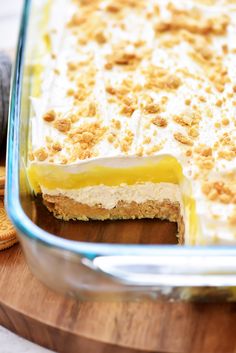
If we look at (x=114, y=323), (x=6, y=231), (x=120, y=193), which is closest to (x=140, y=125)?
(x=120, y=193)

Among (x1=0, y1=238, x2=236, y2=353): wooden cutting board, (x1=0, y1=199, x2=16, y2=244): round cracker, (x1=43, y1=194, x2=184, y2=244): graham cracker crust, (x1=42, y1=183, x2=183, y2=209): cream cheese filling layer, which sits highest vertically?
(x1=42, y1=183, x2=183, y2=209): cream cheese filling layer

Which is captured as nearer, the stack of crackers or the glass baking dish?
the glass baking dish

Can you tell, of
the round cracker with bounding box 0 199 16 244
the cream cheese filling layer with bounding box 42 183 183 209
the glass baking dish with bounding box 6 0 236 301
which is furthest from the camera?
the cream cheese filling layer with bounding box 42 183 183 209

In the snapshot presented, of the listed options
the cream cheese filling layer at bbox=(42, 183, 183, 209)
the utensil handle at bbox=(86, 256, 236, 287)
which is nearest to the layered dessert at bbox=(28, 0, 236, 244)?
the cream cheese filling layer at bbox=(42, 183, 183, 209)

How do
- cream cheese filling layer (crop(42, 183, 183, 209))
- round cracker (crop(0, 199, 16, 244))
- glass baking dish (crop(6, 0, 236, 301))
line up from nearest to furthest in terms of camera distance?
glass baking dish (crop(6, 0, 236, 301)) < round cracker (crop(0, 199, 16, 244)) < cream cheese filling layer (crop(42, 183, 183, 209))

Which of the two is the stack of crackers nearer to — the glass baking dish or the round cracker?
the round cracker

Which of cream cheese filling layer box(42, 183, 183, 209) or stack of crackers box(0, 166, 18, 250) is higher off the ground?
cream cheese filling layer box(42, 183, 183, 209)
